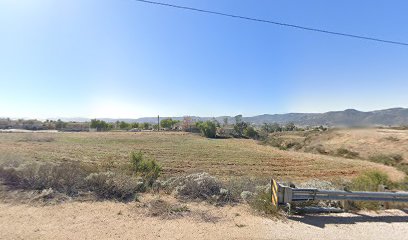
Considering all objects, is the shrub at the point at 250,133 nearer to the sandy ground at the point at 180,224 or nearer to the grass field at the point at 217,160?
the grass field at the point at 217,160

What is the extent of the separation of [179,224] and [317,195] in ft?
11.0

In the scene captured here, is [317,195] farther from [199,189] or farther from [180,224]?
[180,224]

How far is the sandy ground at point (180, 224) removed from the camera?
4.74 m

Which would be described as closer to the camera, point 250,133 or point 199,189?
point 199,189

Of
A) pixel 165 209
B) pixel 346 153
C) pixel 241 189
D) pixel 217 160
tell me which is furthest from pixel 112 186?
pixel 346 153

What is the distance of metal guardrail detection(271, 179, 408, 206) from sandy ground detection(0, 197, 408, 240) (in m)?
0.37

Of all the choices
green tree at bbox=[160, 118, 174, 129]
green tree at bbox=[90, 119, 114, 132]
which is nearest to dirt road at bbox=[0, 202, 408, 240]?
green tree at bbox=[90, 119, 114, 132]

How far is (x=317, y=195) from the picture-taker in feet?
20.3

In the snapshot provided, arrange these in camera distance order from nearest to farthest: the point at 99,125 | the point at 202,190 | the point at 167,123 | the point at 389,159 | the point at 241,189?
the point at 202,190, the point at 241,189, the point at 389,159, the point at 99,125, the point at 167,123

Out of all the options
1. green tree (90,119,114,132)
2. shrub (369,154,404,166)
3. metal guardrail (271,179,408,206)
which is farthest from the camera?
green tree (90,119,114,132)

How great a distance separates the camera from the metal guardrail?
6.00 meters

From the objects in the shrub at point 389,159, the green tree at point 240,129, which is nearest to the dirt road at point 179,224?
the shrub at point 389,159

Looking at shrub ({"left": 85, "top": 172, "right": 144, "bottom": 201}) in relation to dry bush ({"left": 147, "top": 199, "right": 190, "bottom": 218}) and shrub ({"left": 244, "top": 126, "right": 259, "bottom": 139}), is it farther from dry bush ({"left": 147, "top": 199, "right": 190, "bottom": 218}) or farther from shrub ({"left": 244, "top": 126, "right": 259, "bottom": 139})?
shrub ({"left": 244, "top": 126, "right": 259, "bottom": 139})

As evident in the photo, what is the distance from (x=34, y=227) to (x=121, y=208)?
1.69m
